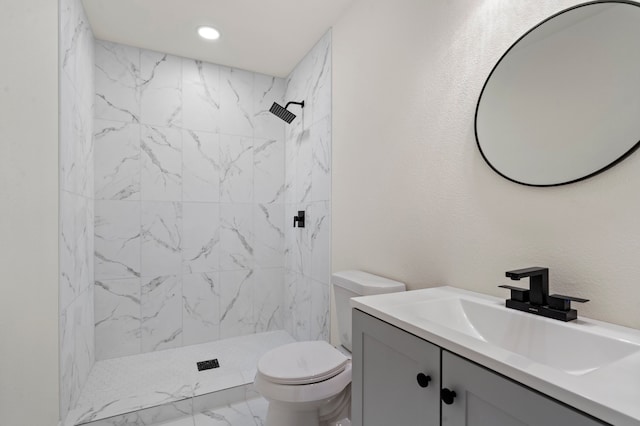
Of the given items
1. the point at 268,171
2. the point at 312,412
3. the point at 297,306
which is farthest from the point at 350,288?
the point at 268,171

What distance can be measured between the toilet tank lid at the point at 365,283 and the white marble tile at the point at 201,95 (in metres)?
1.88

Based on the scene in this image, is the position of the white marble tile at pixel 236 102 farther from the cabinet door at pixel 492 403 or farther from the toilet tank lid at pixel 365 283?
the cabinet door at pixel 492 403

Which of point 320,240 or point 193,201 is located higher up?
point 193,201

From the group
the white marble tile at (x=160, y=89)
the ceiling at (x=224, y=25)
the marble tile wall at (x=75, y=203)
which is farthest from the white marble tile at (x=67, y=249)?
the ceiling at (x=224, y=25)

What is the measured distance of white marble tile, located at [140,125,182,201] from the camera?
8.54 ft

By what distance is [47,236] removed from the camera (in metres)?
1.48

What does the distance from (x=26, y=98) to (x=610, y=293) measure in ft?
7.17

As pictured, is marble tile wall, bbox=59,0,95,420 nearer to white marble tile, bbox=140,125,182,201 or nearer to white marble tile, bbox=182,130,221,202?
white marble tile, bbox=140,125,182,201

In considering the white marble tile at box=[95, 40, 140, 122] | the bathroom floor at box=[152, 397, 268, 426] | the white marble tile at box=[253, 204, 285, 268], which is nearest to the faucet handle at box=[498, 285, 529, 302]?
the bathroom floor at box=[152, 397, 268, 426]

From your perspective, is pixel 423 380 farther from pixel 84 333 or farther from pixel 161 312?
pixel 161 312

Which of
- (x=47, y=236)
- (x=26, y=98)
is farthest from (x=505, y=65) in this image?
(x=47, y=236)

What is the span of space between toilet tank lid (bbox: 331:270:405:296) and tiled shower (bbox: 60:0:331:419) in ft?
1.79

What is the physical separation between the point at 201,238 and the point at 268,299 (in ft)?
2.81

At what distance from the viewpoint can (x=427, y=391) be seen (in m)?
0.79
